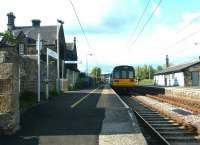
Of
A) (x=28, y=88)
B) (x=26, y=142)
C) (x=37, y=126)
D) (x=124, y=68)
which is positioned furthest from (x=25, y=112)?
(x=124, y=68)

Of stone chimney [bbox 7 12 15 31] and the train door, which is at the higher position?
stone chimney [bbox 7 12 15 31]

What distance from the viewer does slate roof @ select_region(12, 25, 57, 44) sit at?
228ft

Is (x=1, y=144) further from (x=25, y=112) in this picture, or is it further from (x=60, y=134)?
(x=25, y=112)

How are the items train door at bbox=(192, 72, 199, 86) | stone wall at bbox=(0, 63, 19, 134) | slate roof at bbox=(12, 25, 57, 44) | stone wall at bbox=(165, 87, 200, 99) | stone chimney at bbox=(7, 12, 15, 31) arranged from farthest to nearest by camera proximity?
stone chimney at bbox=(7, 12, 15, 31) < slate roof at bbox=(12, 25, 57, 44) < train door at bbox=(192, 72, 199, 86) < stone wall at bbox=(165, 87, 200, 99) < stone wall at bbox=(0, 63, 19, 134)

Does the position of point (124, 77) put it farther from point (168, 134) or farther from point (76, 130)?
point (76, 130)

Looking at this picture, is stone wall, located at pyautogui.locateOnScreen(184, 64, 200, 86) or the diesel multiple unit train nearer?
the diesel multiple unit train

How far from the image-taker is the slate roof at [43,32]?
6962 cm

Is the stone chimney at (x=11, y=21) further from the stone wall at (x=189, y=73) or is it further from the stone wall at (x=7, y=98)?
the stone wall at (x=7, y=98)

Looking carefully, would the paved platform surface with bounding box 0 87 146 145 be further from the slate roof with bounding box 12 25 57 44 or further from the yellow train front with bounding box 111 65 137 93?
the slate roof with bounding box 12 25 57 44

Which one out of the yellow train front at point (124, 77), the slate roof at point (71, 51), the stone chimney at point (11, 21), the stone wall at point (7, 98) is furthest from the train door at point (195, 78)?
the stone wall at point (7, 98)

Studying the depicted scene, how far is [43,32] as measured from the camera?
71.0m

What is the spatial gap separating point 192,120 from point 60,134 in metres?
7.45

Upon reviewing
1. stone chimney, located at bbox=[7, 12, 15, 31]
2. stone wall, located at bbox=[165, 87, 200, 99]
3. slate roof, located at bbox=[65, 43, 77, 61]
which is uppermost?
stone chimney, located at bbox=[7, 12, 15, 31]

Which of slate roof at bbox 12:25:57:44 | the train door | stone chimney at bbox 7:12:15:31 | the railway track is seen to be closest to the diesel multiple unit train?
the railway track
